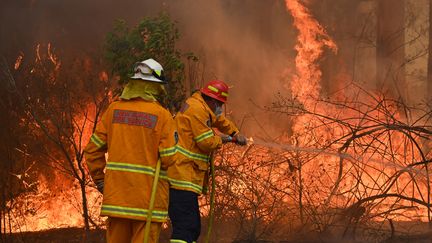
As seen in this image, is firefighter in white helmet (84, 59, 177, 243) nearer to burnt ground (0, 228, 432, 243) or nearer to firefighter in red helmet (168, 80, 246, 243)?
firefighter in red helmet (168, 80, 246, 243)

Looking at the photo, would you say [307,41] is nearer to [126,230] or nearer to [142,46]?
[142,46]

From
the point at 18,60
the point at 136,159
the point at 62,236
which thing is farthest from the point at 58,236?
the point at 136,159

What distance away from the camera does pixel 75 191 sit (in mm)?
10484

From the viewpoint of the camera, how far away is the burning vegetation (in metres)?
8.05

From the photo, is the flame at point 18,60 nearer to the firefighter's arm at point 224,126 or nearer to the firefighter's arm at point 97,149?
the firefighter's arm at point 224,126

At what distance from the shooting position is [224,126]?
672cm

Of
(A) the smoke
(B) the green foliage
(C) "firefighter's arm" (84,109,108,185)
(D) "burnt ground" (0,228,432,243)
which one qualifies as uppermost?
(A) the smoke

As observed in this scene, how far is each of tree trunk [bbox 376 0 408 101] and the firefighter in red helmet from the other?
7673 mm

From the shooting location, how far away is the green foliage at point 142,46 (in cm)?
842

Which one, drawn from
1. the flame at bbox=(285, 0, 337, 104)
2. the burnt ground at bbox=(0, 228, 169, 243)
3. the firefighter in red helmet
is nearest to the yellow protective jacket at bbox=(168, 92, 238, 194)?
the firefighter in red helmet

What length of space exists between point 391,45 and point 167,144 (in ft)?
30.8

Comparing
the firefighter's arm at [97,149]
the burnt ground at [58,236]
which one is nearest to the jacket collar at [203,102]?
the firefighter's arm at [97,149]

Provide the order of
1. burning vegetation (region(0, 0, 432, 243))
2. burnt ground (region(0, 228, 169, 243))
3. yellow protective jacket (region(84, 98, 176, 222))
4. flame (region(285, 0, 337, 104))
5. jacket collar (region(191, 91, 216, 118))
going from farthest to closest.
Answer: flame (region(285, 0, 337, 104)) → burnt ground (region(0, 228, 169, 243)) → burning vegetation (region(0, 0, 432, 243)) → jacket collar (region(191, 91, 216, 118)) → yellow protective jacket (region(84, 98, 176, 222))

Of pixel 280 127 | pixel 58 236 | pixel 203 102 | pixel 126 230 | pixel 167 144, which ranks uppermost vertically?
pixel 280 127
